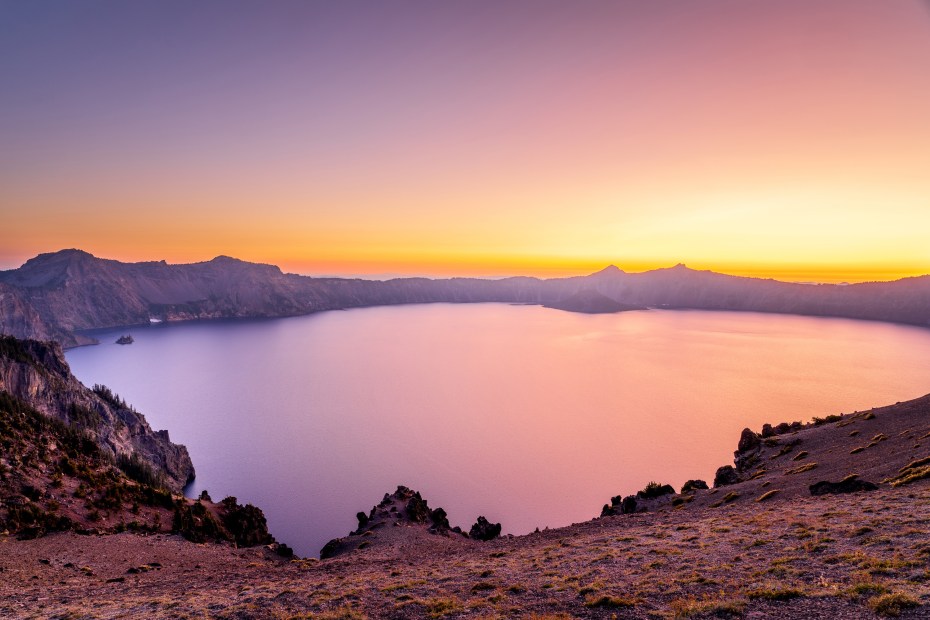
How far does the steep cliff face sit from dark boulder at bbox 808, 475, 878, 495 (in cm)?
10788

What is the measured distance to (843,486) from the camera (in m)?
32.8

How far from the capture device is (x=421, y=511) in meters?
62.8

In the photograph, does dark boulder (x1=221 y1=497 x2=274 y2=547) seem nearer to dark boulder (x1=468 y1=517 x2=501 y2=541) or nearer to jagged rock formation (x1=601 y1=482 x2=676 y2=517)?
dark boulder (x1=468 y1=517 x2=501 y2=541)

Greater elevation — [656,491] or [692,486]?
[656,491]

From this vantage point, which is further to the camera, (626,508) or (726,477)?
(726,477)

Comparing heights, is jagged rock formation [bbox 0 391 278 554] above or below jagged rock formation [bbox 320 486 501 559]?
above

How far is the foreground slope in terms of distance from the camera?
55.6 feet

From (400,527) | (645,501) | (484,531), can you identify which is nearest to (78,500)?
(400,527)

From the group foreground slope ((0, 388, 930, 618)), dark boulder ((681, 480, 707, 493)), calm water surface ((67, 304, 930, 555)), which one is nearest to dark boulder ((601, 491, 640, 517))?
foreground slope ((0, 388, 930, 618))

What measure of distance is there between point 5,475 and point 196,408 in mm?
124560

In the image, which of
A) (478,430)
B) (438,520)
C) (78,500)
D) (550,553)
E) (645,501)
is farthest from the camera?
(478,430)

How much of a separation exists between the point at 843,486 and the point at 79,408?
131388 millimetres

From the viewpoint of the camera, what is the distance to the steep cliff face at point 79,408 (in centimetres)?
8525

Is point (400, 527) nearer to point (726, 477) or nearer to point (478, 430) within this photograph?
point (726, 477)
